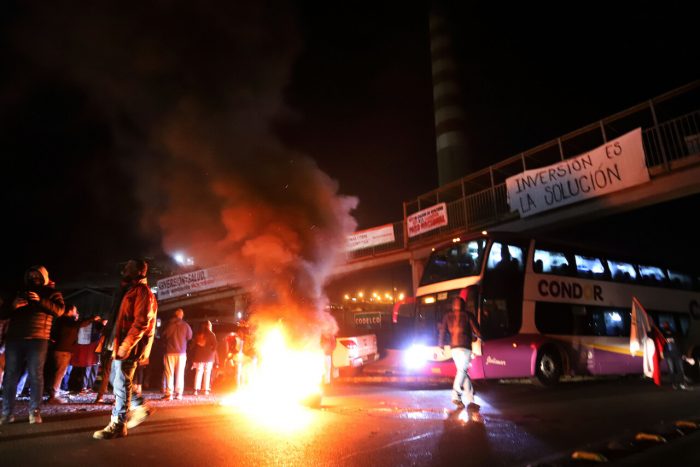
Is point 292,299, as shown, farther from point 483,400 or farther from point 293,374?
point 483,400

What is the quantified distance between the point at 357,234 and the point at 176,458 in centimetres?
1731

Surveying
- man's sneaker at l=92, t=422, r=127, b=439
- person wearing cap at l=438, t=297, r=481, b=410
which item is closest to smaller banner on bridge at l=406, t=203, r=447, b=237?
person wearing cap at l=438, t=297, r=481, b=410

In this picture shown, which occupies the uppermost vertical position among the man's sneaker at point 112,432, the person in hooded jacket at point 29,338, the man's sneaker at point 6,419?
the person in hooded jacket at point 29,338

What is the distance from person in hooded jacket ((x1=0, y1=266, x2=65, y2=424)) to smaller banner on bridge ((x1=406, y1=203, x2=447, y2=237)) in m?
14.9

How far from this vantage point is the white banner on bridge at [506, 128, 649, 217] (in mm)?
11797

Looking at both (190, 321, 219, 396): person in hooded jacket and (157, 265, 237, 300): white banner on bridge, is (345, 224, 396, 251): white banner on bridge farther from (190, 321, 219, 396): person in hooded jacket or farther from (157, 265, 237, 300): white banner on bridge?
(190, 321, 219, 396): person in hooded jacket

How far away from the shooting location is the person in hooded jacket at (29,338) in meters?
4.83

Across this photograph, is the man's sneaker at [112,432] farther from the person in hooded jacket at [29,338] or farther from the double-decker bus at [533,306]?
the double-decker bus at [533,306]

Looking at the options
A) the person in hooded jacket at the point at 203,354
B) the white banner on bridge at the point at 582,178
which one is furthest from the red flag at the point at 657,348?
the person in hooded jacket at the point at 203,354

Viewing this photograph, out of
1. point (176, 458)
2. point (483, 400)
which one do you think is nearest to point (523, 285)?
point (483, 400)

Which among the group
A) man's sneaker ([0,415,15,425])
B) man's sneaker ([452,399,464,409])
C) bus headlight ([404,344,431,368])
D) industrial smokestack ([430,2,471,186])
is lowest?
man's sneaker ([452,399,464,409])

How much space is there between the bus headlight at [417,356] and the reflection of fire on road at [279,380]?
278cm

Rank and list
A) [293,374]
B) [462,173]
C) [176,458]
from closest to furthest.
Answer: [176,458], [293,374], [462,173]

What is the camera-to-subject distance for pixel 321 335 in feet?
32.2
